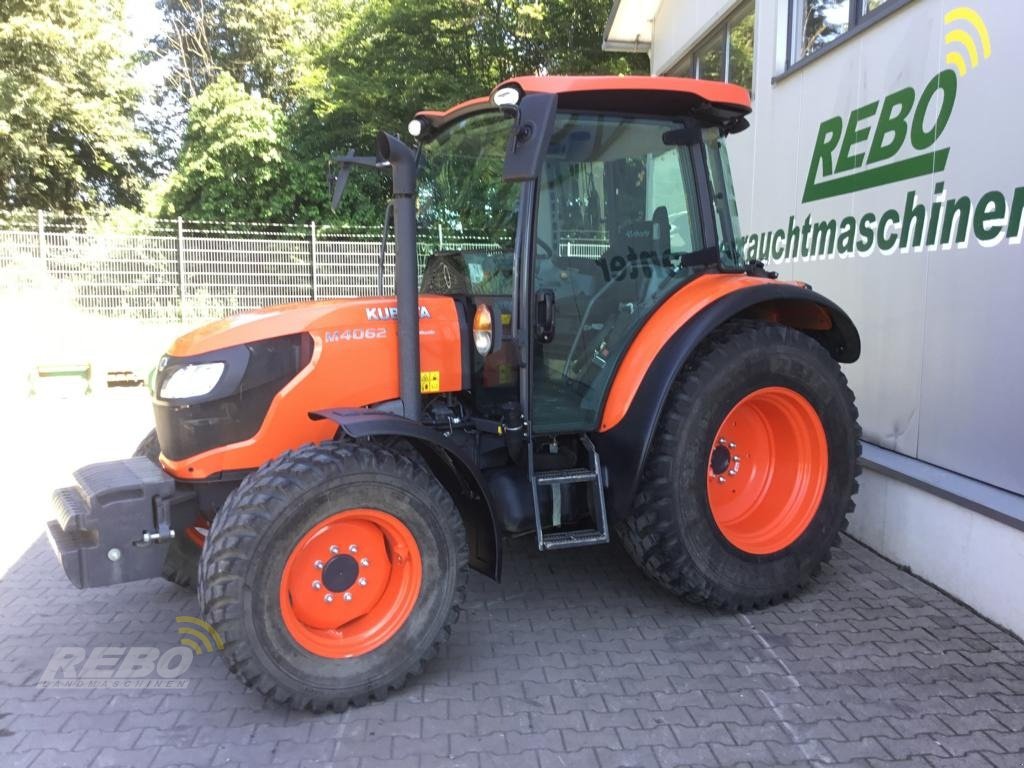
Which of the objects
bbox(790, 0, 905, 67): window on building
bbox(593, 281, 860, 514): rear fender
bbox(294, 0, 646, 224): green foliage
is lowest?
bbox(593, 281, 860, 514): rear fender

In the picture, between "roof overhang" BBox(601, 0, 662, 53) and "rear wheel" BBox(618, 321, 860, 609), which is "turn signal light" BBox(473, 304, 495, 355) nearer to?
"rear wheel" BBox(618, 321, 860, 609)

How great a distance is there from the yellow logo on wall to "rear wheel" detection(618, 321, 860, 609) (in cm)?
163

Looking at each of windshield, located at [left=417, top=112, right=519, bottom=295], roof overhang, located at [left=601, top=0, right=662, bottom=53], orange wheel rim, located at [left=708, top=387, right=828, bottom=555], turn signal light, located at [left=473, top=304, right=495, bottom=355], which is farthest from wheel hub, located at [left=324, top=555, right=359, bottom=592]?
roof overhang, located at [left=601, top=0, right=662, bottom=53]

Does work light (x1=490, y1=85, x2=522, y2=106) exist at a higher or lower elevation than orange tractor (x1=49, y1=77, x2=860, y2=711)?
higher

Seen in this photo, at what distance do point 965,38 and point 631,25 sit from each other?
7.52 metres

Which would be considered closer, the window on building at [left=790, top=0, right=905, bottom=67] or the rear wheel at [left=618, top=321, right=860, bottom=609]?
the rear wheel at [left=618, top=321, right=860, bottom=609]

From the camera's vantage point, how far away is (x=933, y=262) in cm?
408

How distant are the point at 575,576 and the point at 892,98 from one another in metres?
3.22

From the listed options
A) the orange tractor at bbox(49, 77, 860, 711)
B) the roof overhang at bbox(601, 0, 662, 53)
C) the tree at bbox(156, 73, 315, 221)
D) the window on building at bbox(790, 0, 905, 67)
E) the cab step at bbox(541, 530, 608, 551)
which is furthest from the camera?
the tree at bbox(156, 73, 315, 221)

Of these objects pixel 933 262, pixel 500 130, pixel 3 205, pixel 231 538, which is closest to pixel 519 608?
pixel 231 538

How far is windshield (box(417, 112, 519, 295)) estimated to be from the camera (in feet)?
10.7

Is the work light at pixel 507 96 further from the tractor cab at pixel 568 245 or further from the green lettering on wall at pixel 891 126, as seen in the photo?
the green lettering on wall at pixel 891 126

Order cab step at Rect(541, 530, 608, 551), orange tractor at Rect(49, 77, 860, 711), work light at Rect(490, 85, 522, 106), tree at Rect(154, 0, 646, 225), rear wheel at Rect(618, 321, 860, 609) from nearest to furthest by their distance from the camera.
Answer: orange tractor at Rect(49, 77, 860, 711) < work light at Rect(490, 85, 522, 106) < cab step at Rect(541, 530, 608, 551) < rear wheel at Rect(618, 321, 860, 609) < tree at Rect(154, 0, 646, 225)

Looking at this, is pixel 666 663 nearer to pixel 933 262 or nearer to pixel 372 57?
pixel 933 262
